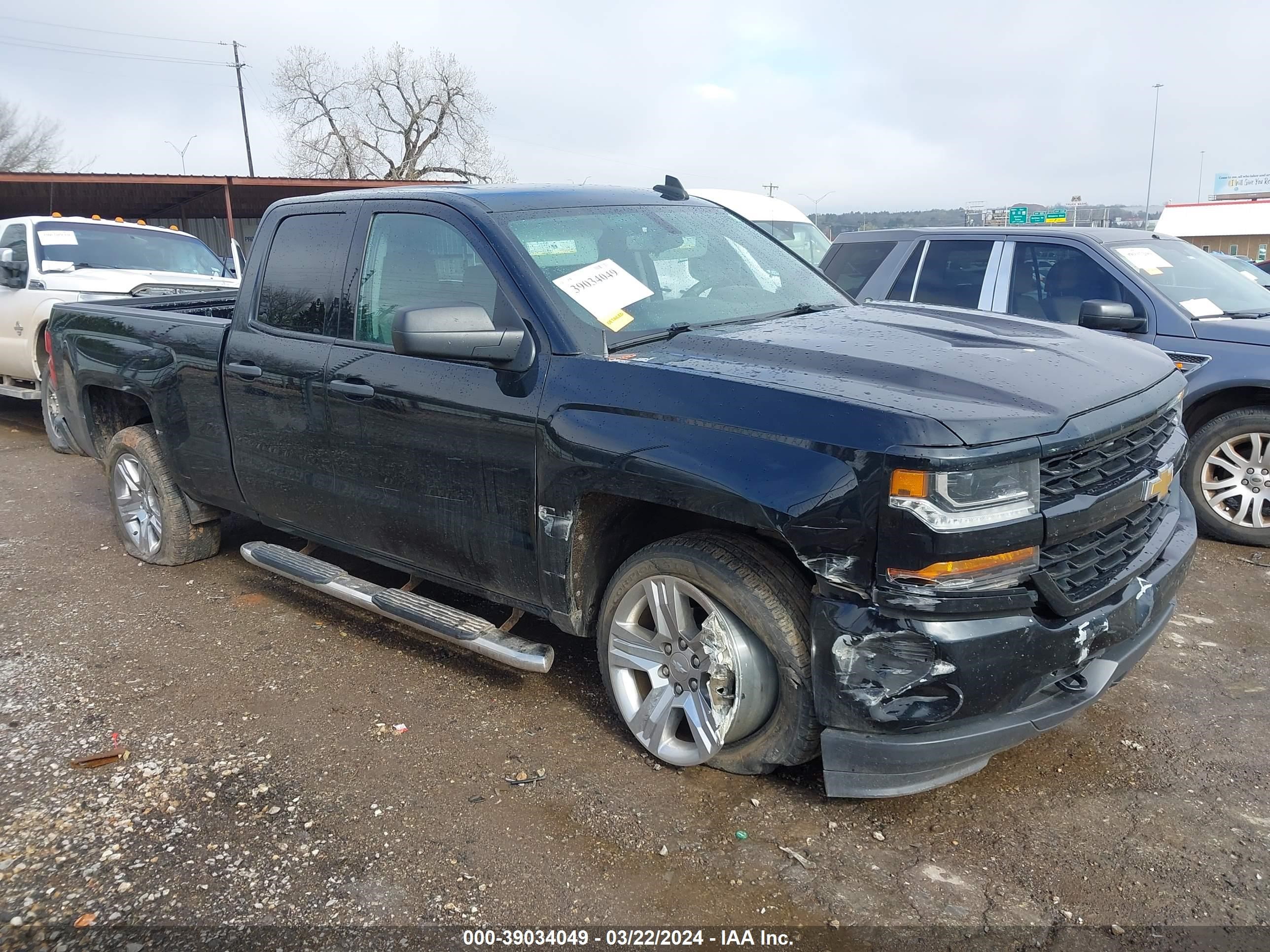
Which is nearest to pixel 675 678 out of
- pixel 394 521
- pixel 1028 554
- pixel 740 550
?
pixel 740 550

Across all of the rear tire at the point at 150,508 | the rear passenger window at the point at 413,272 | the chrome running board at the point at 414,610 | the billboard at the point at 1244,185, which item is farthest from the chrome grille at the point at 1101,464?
the billboard at the point at 1244,185

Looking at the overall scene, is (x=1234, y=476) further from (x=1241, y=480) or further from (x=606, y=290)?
(x=606, y=290)

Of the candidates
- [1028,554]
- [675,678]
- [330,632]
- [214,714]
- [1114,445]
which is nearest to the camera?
[1028,554]

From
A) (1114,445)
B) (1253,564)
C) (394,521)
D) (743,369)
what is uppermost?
(743,369)

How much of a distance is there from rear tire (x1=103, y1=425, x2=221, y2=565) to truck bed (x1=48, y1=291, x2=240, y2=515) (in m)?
0.18

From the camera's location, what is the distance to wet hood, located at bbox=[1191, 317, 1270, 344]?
17.6ft

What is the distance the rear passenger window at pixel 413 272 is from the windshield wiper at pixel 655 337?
0.52 metres

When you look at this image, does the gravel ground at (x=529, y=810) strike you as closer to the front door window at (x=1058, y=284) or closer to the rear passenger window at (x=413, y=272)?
the rear passenger window at (x=413, y=272)

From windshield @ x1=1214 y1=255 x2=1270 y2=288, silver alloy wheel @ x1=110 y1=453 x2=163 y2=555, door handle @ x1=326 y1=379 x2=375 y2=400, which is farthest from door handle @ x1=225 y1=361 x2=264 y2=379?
windshield @ x1=1214 y1=255 x2=1270 y2=288

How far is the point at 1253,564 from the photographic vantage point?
17.1 ft

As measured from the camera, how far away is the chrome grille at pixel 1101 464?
265 centimetres

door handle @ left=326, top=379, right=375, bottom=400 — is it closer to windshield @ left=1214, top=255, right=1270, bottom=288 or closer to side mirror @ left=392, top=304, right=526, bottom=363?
side mirror @ left=392, top=304, right=526, bottom=363

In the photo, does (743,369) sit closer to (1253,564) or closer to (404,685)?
(404,685)

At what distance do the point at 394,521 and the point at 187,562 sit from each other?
234cm
